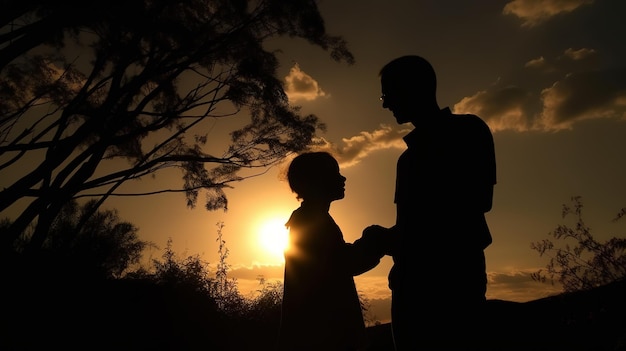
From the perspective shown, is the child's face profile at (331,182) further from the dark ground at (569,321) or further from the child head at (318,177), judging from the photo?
the dark ground at (569,321)

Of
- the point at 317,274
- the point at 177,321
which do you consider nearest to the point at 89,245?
the point at 177,321

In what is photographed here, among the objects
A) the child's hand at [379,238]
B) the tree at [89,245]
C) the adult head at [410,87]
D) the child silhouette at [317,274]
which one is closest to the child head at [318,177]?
the child silhouette at [317,274]

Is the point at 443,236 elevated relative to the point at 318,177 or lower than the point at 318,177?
lower

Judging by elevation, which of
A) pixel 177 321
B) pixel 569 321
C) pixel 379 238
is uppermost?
pixel 379 238

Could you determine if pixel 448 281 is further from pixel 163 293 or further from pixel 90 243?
pixel 90 243

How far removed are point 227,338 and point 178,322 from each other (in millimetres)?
1198

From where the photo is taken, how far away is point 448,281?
159 cm

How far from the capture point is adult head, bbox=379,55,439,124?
6.05 ft

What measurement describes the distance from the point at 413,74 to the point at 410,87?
2.2 inches

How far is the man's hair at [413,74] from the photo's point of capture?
6.03 feet

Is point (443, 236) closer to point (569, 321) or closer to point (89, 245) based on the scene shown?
point (569, 321)

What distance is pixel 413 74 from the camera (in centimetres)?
184

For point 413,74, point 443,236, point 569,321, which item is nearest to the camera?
point 443,236

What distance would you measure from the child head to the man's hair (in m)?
1.22
